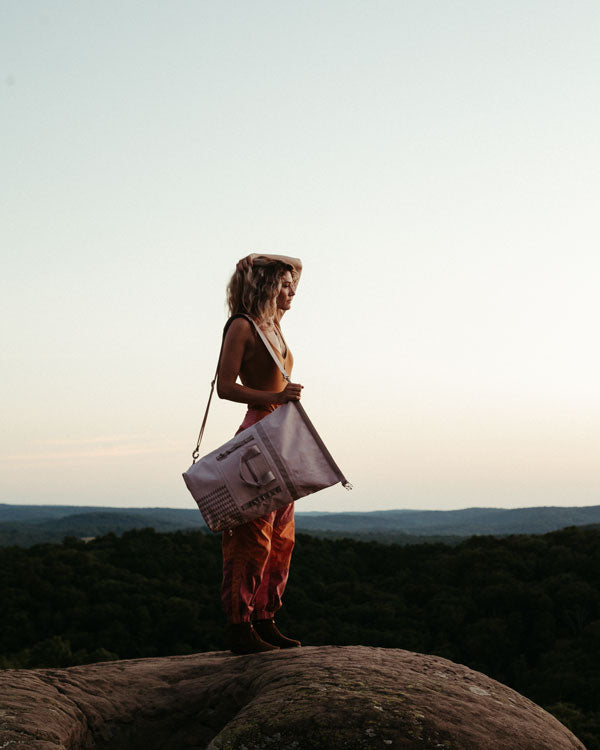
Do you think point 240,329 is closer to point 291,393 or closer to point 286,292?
point 286,292

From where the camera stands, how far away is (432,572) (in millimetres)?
27266

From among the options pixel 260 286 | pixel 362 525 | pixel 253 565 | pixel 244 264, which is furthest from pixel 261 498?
pixel 362 525

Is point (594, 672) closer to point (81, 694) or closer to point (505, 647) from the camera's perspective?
point (505, 647)

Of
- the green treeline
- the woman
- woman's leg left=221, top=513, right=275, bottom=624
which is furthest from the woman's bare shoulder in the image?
the green treeline

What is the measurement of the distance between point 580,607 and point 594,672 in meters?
2.34

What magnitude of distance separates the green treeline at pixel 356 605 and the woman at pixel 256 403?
14.9m

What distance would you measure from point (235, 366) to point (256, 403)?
320 millimetres

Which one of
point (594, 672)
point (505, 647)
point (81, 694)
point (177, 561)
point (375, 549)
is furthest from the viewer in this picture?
point (375, 549)

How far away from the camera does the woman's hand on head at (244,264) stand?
562cm

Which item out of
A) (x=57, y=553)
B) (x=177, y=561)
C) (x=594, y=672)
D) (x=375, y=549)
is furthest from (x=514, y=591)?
(x=57, y=553)

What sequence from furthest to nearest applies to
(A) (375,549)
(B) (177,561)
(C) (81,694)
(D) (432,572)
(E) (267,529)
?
(A) (375,549) → (D) (432,572) → (B) (177,561) → (E) (267,529) → (C) (81,694)

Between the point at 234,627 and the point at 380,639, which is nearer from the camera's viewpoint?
the point at 234,627

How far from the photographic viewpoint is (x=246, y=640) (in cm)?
539

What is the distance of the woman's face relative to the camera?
5.70m
